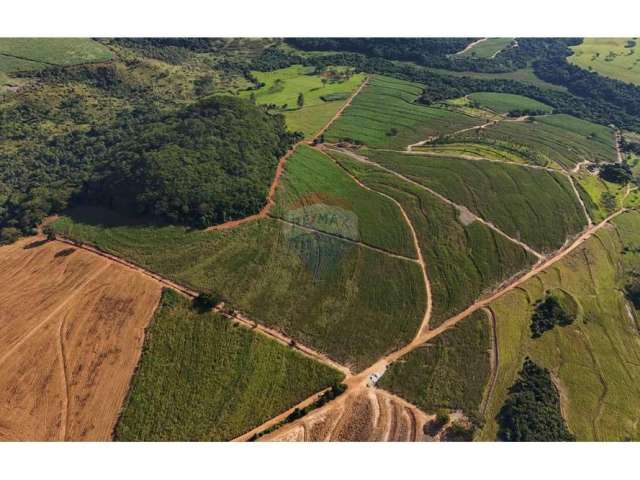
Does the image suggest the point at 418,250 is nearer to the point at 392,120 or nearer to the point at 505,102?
the point at 392,120

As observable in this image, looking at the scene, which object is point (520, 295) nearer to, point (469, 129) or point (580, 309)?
point (580, 309)

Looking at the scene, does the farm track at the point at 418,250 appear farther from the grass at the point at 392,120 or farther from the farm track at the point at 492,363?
the grass at the point at 392,120

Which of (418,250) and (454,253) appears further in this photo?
(418,250)

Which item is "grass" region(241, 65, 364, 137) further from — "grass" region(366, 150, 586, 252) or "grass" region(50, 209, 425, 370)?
"grass" region(50, 209, 425, 370)

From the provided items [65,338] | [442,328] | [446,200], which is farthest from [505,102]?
[65,338]

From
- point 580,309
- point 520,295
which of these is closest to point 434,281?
point 520,295

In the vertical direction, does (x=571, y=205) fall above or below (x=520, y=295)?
above
